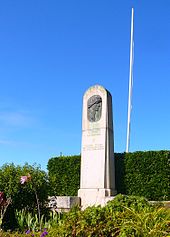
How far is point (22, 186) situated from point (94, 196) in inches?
140

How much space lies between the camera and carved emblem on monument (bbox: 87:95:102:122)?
1238cm

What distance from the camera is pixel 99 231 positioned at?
14.5ft

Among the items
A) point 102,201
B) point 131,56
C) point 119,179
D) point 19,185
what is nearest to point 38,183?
point 19,185

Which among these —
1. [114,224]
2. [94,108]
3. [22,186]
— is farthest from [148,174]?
[114,224]

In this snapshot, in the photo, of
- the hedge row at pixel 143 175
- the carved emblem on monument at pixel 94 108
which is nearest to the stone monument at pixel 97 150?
the carved emblem on monument at pixel 94 108

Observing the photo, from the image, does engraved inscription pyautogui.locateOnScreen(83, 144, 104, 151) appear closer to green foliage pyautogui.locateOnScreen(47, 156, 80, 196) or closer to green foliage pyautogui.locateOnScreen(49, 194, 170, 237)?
green foliage pyautogui.locateOnScreen(47, 156, 80, 196)

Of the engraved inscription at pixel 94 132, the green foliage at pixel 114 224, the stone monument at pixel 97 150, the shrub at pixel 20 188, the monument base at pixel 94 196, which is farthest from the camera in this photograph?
the engraved inscription at pixel 94 132

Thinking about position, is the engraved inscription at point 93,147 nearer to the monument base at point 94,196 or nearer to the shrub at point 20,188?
the monument base at point 94,196

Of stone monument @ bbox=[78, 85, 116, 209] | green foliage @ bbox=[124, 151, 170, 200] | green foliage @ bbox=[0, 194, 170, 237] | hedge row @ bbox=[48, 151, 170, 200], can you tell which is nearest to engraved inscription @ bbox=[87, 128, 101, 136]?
stone monument @ bbox=[78, 85, 116, 209]

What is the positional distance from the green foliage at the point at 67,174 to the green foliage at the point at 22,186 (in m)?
4.09

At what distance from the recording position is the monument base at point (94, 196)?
455 inches

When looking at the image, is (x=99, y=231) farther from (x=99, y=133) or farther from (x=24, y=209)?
(x=99, y=133)

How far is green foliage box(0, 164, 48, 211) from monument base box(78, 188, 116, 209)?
2.80m

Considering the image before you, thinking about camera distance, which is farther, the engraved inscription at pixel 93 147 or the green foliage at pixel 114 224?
the engraved inscription at pixel 93 147
